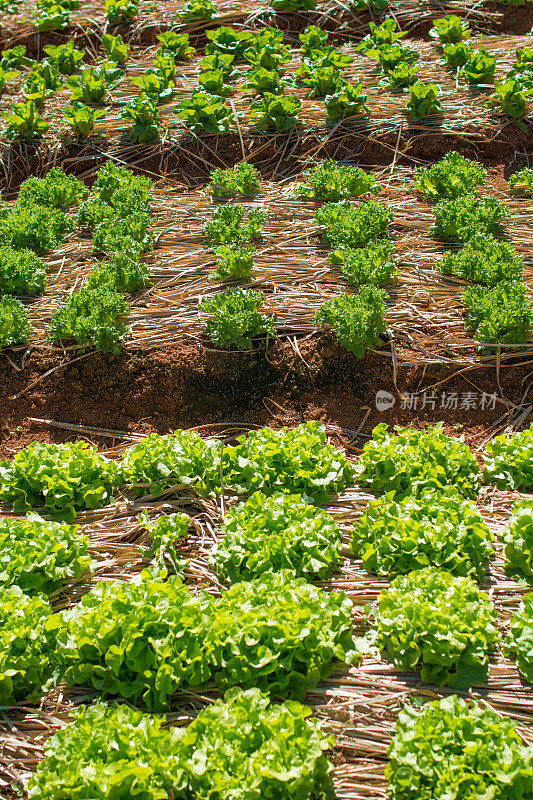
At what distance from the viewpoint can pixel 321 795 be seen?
2750mm

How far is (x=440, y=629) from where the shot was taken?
3.08m

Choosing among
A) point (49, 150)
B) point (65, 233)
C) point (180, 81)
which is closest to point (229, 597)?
point (65, 233)

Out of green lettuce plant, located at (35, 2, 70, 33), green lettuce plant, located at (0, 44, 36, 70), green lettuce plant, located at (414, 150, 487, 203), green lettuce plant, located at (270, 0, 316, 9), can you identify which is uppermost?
green lettuce plant, located at (35, 2, 70, 33)

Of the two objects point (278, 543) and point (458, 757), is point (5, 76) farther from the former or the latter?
point (458, 757)

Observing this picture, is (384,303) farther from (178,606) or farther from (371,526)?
(178,606)

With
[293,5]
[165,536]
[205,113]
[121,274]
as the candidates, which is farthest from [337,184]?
[293,5]

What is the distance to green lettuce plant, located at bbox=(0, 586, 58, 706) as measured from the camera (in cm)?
317

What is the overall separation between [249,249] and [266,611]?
151 inches

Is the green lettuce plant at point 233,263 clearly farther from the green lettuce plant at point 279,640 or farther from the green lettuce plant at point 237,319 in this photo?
the green lettuce plant at point 279,640

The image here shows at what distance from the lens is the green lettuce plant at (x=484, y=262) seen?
5457 millimetres

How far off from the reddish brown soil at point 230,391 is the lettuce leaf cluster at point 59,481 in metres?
0.90

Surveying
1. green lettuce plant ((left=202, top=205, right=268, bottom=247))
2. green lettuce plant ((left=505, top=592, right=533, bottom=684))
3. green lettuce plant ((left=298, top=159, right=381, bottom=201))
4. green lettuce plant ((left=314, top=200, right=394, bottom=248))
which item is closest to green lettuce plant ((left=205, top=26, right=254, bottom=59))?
green lettuce plant ((left=298, top=159, right=381, bottom=201))

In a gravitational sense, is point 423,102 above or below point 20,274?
above

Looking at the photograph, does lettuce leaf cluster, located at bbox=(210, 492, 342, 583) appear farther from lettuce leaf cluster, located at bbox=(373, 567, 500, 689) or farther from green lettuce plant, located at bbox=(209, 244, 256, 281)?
green lettuce plant, located at bbox=(209, 244, 256, 281)
